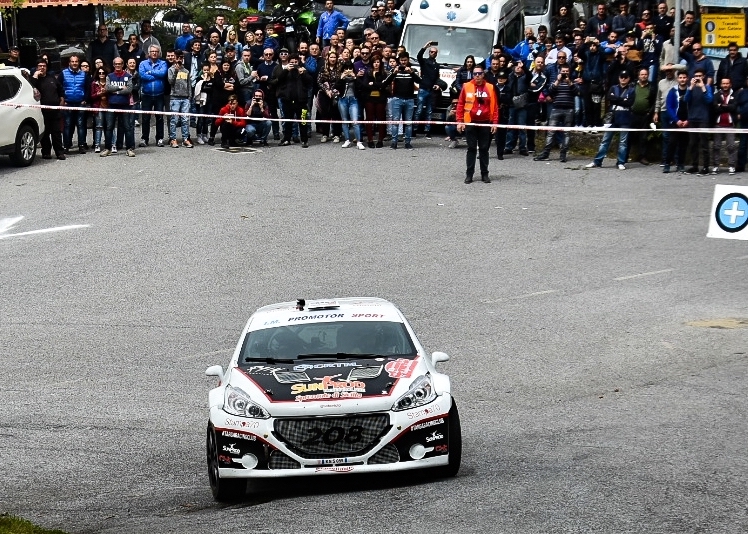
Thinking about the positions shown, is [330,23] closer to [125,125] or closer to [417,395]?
[125,125]

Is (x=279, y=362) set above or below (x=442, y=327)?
above

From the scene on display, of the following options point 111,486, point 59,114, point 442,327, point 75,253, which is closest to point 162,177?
point 59,114

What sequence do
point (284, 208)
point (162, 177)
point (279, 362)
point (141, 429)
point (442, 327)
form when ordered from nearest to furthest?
point (279, 362)
point (141, 429)
point (442, 327)
point (284, 208)
point (162, 177)

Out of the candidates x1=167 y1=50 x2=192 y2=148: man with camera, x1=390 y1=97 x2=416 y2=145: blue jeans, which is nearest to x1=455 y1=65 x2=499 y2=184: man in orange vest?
x1=390 y1=97 x2=416 y2=145: blue jeans

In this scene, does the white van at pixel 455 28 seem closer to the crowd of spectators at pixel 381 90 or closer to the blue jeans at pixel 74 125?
the crowd of spectators at pixel 381 90

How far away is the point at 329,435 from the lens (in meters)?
9.91

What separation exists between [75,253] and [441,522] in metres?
13.3

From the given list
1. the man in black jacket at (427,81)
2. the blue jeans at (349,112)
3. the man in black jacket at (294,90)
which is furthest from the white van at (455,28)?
the man in black jacket at (294,90)

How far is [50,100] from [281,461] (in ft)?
64.1

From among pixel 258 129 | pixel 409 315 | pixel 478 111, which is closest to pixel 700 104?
pixel 478 111

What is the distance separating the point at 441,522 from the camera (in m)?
8.96

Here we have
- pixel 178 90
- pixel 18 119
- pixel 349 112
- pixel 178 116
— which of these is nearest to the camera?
pixel 18 119

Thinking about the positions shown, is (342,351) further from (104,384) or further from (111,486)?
(104,384)

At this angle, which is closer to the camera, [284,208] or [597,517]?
[597,517]
